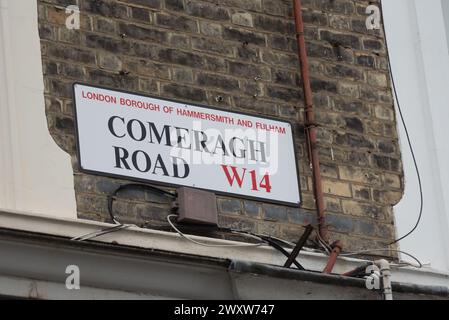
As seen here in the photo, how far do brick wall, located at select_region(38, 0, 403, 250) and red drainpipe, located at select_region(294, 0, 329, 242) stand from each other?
0.18ft

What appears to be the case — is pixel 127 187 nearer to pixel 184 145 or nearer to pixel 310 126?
pixel 184 145

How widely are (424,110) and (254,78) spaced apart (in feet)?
3.79

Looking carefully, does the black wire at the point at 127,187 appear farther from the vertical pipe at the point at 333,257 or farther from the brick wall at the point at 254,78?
the vertical pipe at the point at 333,257

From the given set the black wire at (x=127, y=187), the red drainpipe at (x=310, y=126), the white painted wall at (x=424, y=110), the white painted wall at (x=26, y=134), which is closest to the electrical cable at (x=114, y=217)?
the black wire at (x=127, y=187)

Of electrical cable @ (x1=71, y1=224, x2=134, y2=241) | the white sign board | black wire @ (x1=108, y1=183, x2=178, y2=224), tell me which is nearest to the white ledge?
electrical cable @ (x1=71, y1=224, x2=134, y2=241)

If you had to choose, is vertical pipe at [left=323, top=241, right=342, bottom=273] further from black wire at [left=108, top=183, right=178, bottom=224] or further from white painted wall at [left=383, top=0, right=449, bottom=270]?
black wire at [left=108, top=183, right=178, bottom=224]

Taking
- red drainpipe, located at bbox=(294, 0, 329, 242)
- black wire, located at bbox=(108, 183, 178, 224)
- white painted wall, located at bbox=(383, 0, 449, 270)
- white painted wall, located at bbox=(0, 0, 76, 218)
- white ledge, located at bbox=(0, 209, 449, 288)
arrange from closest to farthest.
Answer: white ledge, located at bbox=(0, 209, 449, 288) < white painted wall, located at bbox=(0, 0, 76, 218) < black wire, located at bbox=(108, 183, 178, 224) < red drainpipe, located at bbox=(294, 0, 329, 242) < white painted wall, located at bbox=(383, 0, 449, 270)

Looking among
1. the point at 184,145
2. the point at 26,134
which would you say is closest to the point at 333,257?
the point at 184,145

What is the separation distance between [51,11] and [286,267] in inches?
76.0

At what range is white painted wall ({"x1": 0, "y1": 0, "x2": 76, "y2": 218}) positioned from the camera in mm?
10039

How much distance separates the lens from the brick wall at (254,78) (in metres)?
10.5

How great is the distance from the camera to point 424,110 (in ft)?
37.9

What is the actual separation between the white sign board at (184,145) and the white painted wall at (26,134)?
0.66 ft

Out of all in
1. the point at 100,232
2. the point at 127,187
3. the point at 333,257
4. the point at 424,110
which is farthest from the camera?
the point at 424,110
